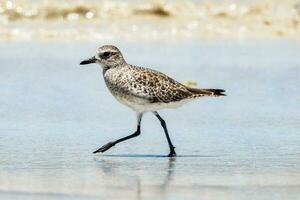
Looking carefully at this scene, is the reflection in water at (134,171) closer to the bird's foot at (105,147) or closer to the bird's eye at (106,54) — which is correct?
the bird's foot at (105,147)

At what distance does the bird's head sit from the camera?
1053cm

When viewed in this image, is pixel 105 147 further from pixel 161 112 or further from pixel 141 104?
pixel 161 112

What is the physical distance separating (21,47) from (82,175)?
9254mm

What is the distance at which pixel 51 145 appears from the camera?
10.1 m

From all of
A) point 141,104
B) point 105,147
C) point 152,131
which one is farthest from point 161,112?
point 105,147

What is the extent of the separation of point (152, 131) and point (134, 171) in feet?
7.23

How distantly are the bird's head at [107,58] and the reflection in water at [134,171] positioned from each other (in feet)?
3.94

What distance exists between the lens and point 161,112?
40.1 ft

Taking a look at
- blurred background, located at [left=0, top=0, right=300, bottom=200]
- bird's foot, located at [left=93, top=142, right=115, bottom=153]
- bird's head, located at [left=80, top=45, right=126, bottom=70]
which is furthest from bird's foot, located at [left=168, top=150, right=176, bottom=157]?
bird's head, located at [left=80, top=45, right=126, bottom=70]

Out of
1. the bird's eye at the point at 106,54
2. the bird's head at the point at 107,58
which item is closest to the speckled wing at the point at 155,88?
the bird's head at the point at 107,58

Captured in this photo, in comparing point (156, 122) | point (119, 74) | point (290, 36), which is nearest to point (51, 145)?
point (119, 74)

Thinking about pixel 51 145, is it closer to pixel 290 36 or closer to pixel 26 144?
pixel 26 144

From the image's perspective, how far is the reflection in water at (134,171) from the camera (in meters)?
8.23

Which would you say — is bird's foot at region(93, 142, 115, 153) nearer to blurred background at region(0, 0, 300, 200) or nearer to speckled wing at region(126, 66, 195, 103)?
blurred background at region(0, 0, 300, 200)
